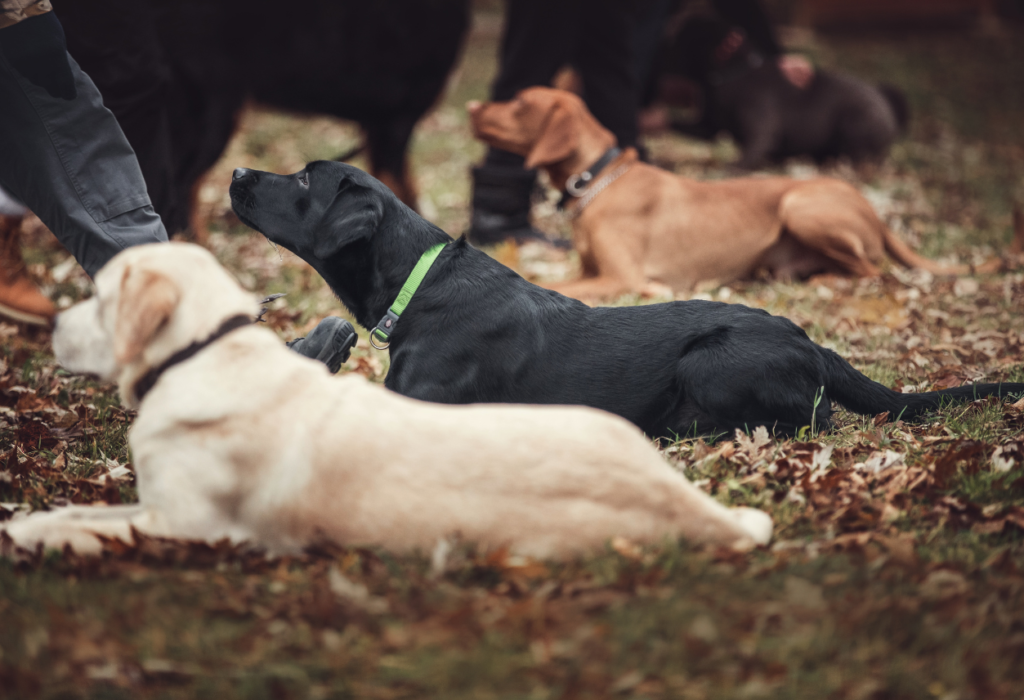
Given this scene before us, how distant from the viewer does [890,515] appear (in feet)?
8.19

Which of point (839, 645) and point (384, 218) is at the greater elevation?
point (384, 218)

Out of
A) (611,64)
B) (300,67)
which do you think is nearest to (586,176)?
(611,64)

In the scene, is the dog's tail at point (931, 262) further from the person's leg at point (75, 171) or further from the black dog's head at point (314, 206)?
the person's leg at point (75, 171)

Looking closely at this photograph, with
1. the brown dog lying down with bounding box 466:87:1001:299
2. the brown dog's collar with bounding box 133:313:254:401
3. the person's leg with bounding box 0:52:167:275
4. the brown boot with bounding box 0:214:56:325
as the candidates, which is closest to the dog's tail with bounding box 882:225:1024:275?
the brown dog lying down with bounding box 466:87:1001:299

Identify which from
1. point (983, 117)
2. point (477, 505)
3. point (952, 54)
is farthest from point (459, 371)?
point (952, 54)

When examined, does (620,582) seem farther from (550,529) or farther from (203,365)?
(203,365)

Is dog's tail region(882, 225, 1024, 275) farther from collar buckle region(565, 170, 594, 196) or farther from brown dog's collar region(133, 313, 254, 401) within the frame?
brown dog's collar region(133, 313, 254, 401)

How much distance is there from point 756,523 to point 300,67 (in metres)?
5.41

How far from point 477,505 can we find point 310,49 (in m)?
5.40

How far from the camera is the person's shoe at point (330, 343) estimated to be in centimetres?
316

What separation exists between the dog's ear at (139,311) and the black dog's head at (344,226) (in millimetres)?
1016

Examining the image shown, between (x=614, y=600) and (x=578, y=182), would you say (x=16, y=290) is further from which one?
(x=614, y=600)

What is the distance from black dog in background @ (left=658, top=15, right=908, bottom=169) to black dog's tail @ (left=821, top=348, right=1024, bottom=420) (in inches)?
284

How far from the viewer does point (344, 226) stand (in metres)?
3.11
